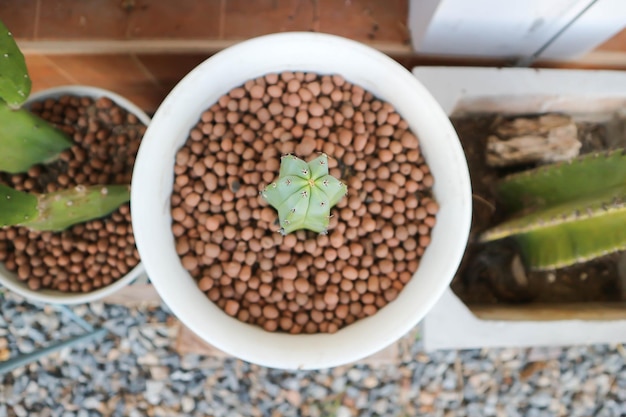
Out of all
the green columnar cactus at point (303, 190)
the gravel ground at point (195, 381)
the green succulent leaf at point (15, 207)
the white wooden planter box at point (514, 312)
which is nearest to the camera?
the green columnar cactus at point (303, 190)

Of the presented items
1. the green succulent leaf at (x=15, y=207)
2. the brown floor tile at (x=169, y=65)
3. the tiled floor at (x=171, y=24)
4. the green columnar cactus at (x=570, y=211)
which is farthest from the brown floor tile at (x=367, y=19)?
the green succulent leaf at (x=15, y=207)

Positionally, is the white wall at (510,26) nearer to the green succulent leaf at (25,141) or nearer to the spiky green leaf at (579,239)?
the spiky green leaf at (579,239)

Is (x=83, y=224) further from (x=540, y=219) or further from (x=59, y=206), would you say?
(x=540, y=219)

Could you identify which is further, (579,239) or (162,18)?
(162,18)

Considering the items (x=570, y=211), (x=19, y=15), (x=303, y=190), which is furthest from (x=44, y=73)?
(x=570, y=211)

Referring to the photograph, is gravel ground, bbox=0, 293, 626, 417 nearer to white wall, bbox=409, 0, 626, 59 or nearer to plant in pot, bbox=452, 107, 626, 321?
plant in pot, bbox=452, 107, 626, 321

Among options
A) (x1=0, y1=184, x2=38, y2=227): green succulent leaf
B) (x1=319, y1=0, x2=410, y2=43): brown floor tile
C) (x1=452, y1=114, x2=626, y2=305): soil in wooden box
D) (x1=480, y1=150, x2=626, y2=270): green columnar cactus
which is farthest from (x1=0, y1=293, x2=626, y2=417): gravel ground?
(x1=319, y1=0, x2=410, y2=43): brown floor tile
